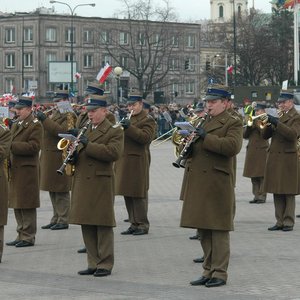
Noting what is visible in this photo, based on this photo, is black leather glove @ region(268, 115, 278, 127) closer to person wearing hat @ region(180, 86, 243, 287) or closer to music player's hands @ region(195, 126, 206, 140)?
person wearing hat @ region(180, 86, 243, 287)

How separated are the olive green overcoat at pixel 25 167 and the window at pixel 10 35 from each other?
98.2 metres

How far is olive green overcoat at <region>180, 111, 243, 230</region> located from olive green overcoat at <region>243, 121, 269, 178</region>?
28.0ft

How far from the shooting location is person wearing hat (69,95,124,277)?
38.4 ft

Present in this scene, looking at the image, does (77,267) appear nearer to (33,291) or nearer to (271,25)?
(33,291)

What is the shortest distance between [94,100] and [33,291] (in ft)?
7.08

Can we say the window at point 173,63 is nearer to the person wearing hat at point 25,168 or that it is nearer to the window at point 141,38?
the window at point 141,38

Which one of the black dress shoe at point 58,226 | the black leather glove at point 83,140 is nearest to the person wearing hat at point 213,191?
the black leather glove at point 83,140

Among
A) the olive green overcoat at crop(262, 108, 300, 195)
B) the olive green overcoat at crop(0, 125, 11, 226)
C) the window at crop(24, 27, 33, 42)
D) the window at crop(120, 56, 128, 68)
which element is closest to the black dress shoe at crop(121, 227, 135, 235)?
the olive green overcoat at crop(262, 108, 300, 195)

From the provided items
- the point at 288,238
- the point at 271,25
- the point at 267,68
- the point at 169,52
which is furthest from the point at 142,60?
the point at 288,238

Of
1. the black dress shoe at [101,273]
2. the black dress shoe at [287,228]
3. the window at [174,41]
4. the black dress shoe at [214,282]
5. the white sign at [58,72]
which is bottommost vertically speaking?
the black dress shoe at [287,228]

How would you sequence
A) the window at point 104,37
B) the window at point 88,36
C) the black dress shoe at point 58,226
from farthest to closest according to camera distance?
the window at point 88,36 → the window at point 104,37 → the black dress shoe at point 58,226

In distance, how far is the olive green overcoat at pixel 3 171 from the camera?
41.3ft

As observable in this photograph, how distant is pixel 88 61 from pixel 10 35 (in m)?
9.90

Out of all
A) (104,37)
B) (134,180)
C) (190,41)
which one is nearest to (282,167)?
(134,180)
